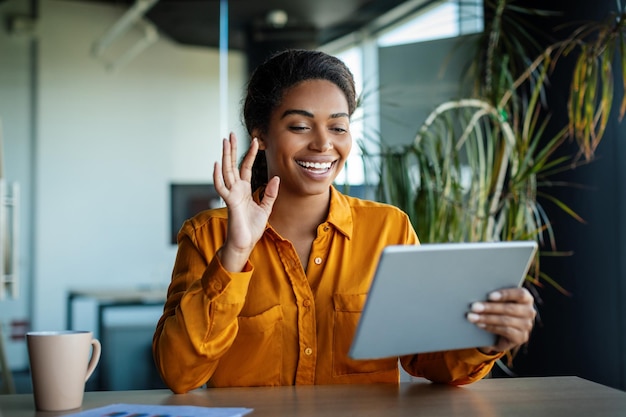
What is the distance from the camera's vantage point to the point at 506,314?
1.39 metres

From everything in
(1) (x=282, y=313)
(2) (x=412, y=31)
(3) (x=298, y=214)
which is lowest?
(1) (x=282, y=313)

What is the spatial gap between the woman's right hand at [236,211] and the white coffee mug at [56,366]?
337 mm

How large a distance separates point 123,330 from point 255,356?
4209mm

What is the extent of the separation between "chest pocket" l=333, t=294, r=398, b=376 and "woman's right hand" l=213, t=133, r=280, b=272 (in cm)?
33

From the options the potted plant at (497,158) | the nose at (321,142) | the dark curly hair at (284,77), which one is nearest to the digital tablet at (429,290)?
the nose at (321,142)

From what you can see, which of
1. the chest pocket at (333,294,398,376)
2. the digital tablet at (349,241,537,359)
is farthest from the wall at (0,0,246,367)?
the digital tablet at (349,241,537,359)

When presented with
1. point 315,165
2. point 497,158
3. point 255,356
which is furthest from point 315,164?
point 497,158

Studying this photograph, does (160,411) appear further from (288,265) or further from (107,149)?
(107,149)

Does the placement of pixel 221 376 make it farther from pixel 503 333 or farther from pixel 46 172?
pixel 46 172

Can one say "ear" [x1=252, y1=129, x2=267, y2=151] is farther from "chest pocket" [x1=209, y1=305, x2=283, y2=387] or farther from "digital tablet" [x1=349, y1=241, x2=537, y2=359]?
"digital tablet" [x1=349, y1=241, x2=537, y2=359]

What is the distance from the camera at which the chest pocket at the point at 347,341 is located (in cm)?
177

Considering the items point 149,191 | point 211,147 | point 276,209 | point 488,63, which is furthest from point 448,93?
point 276,209

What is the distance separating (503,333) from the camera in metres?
1.42

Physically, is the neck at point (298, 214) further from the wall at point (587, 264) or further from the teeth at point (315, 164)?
the wall at point (587, 264)
